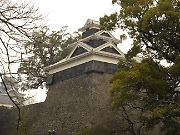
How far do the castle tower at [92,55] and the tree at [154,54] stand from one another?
25.0 ft

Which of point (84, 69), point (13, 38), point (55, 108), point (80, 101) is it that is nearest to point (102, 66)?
point (84, 69)

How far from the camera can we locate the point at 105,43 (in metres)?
20.2

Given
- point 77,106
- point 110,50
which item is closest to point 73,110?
point 77,106

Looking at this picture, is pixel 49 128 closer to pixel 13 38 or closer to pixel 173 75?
pixel 173 75

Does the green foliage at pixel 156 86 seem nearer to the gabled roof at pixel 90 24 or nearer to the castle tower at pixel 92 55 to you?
the castle tower at pixel 92 55

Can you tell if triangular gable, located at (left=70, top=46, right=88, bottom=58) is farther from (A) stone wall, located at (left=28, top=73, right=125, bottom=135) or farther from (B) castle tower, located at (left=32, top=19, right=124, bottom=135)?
(A) stone wall, located at (left=28, top=73, right=125, bottom=135)

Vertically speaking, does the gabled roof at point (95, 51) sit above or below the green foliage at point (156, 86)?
above

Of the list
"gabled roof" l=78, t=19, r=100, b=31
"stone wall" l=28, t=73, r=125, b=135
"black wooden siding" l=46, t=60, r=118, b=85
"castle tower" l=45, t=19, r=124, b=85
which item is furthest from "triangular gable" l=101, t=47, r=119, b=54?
"gabled roof" l=78, t=19, r=100, b=31

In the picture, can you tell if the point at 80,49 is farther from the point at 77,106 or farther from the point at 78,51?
the point at 77,106

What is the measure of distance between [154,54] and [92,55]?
7.91 meters

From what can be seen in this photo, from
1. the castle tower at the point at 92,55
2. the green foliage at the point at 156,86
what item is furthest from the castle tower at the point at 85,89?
the green foliage at the point at 156,86

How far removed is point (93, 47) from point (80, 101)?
10.7ft

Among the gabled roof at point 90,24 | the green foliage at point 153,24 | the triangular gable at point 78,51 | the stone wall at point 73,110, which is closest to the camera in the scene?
the green foliage at point 153,24

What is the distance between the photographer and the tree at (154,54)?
10531 millimetres
